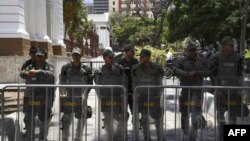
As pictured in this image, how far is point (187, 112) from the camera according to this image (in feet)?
27.0

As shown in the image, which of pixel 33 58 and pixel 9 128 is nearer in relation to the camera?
pixel 9 128

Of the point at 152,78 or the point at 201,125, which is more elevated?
the point at 152,78

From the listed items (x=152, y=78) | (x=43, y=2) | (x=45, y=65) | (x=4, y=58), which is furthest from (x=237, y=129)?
(x=43, y=2)

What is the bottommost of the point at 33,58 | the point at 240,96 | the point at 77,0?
the point at 240,96

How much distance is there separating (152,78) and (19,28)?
47.1 ft

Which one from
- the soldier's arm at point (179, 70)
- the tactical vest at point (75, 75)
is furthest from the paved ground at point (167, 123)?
the soldier's arm at point (179, 70)

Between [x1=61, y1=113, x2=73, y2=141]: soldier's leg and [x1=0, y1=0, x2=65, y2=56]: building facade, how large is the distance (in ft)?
44.1

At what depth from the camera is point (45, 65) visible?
8844 millimetres

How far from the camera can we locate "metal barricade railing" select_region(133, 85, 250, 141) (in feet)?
26.5

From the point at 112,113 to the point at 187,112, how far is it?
3.96ft

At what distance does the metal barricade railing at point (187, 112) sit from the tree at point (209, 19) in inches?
1094

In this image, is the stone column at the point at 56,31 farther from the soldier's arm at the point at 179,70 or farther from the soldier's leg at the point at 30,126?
the soldier's leg at the point at 30,126

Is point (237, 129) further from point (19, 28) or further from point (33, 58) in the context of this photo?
point (19, 28)

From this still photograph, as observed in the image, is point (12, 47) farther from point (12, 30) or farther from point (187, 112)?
point (187, 112)
